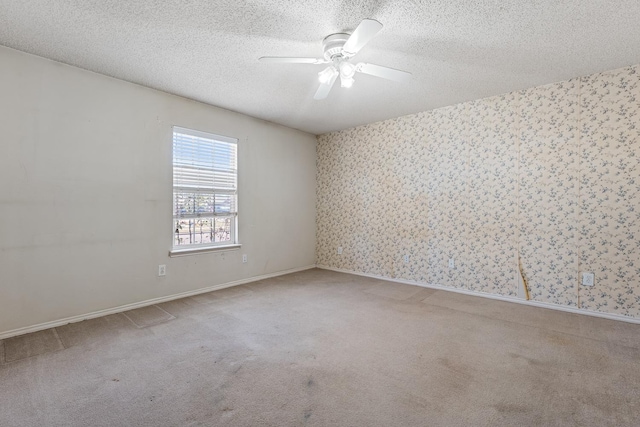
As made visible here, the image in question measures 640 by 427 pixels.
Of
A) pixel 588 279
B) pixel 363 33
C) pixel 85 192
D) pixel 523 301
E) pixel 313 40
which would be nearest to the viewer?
pixel 363 33

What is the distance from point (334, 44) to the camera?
7.34 ft

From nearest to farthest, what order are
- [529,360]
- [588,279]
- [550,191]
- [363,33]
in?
[363,33] < [529,360] < [588,279] < [550,191]

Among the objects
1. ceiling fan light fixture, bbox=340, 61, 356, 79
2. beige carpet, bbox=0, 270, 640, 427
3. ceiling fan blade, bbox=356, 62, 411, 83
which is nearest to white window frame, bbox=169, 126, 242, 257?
beige carpet, bbox=0, 270, 640, 427

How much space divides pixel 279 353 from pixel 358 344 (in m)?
0.63

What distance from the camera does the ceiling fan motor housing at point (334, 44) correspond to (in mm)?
2212

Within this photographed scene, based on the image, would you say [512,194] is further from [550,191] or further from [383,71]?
[383,71]

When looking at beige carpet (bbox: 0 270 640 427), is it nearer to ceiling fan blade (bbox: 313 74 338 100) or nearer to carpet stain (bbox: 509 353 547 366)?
carpet stain (bbox: 509 353 547 366)

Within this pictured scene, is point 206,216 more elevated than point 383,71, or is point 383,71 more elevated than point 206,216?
point 383,71

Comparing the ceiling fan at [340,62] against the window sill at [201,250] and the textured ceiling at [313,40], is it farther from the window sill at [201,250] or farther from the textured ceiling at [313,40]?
the window sill at [201,250]

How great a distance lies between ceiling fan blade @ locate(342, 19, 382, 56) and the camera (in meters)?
1.69

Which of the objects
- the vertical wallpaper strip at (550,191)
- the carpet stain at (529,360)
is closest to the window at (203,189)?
the carpet stain at (529,360)

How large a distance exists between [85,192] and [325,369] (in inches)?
108

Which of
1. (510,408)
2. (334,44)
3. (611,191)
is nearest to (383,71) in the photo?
(334,44)

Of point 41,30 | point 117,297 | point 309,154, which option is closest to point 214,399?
point 117,297
